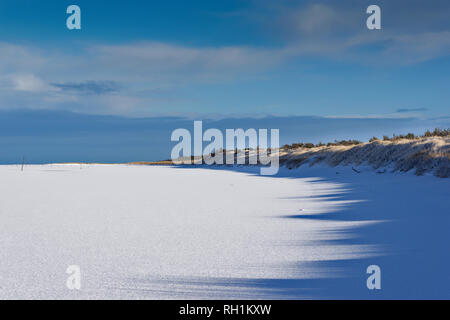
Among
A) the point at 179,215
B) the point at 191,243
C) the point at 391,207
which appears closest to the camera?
the point at 191,243

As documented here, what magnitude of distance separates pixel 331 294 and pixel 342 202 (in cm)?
563

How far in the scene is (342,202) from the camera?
8.21 metres

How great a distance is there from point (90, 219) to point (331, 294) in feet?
14.2

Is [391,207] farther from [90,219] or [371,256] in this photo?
[90,219]

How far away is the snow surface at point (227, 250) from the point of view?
2.96 metres

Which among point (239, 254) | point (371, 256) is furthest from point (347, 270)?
point (239, 254)

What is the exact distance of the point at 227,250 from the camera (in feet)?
13.6

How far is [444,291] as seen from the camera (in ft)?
9.27

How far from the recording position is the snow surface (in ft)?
9.70
